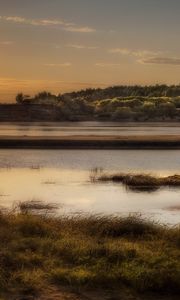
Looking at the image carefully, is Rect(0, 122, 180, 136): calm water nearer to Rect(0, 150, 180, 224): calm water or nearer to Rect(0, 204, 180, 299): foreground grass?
Rect(0, 150, 180, 224): calm water

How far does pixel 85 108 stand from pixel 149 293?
122 m

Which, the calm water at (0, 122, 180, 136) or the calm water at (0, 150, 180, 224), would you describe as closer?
the calm water at (0, 150, 180, 224)

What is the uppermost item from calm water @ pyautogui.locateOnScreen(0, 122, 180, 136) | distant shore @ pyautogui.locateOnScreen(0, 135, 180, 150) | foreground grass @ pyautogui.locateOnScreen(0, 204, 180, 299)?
foreground grass @ pyautogui.locateOnScreen(0, 204, 180, 299)

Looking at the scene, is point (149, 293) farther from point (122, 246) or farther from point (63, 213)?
point (63, 213)

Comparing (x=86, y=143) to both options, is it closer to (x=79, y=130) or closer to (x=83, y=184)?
(x=79, y=130)

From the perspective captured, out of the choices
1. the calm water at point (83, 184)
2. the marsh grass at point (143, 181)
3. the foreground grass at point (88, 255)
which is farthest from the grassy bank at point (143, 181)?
the foreground grass at point (88, 255)

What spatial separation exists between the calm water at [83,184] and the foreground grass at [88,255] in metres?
4.08

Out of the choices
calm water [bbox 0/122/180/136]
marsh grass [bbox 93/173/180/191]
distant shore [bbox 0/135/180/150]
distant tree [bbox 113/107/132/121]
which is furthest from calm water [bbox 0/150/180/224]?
distant tree [bbox 113/107/132/121]

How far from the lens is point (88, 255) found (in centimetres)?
1345

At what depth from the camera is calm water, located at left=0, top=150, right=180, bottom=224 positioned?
77.2 ft

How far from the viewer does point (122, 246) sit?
1416 cm

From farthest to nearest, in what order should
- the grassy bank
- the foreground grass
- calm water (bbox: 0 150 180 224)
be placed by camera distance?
the grassy bank, calm water (bbox: 0 150 180 224), the foreground grass

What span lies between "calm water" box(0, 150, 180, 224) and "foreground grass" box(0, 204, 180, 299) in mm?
4082

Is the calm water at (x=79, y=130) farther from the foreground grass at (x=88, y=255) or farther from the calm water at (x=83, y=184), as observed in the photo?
the foreground grass at (x=88, y=255)
